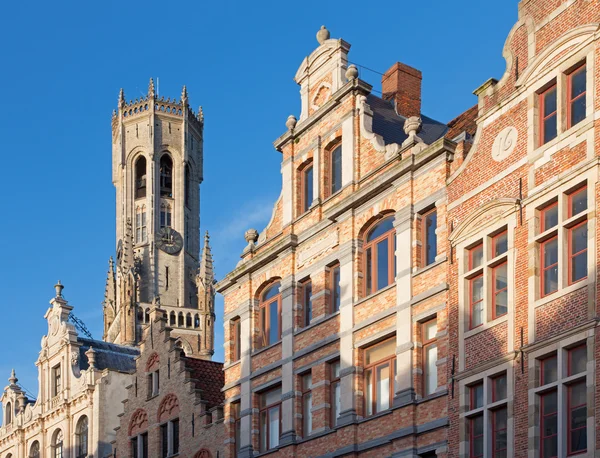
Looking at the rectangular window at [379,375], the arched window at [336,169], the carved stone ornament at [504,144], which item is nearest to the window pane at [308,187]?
the arched window at [336,169]

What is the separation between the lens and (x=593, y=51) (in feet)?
93.4

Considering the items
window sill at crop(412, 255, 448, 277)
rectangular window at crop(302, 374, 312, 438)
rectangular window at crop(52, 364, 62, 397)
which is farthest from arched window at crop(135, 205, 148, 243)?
window sill at crop(412, 255, 448, 277)

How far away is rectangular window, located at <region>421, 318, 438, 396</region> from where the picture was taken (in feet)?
106

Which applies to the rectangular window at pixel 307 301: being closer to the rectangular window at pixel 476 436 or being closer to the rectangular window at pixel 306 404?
the rectangular window at pixel 306 404

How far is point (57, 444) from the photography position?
60750 millimetres

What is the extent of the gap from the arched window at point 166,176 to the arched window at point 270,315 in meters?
99.0

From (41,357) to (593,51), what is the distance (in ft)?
133

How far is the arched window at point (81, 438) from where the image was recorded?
58.1 meters

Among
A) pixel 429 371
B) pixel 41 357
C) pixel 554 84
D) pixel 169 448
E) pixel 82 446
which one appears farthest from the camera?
pixel 41 357

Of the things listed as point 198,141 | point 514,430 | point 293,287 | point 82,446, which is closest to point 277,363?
point 293,287

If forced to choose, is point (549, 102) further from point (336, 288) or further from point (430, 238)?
point (336, 288)

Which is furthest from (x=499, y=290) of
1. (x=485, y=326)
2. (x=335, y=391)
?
(x=335, y=391)

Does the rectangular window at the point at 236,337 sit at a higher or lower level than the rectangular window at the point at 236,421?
higher

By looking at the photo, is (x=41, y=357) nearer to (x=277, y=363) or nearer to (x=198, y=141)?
(x=277, y=363)
